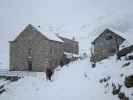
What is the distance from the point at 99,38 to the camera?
41031 mm

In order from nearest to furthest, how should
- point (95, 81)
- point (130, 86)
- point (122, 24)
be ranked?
point (130, 86), point (95, 81), point (122, 24)

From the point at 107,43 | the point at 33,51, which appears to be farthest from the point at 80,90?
the point at 33,51

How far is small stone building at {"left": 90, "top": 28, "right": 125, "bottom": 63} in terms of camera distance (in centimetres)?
3881

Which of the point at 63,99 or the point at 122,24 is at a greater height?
the point at 122,24

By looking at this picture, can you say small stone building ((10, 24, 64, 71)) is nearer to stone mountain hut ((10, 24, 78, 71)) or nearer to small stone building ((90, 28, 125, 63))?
stone mountain hut ((10, 24, 78, 71))

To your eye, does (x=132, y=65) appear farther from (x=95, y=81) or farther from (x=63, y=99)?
(x=63, y=99)

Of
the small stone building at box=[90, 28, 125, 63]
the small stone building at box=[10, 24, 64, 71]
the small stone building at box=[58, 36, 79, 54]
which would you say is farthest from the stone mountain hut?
the small stone building at box=[90, 28, 125, 63]

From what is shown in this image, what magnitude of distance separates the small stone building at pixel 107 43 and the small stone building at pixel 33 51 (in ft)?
32.2

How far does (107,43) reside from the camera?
40.0 meters

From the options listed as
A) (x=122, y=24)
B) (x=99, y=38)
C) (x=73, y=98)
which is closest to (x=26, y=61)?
(x=99, y=38)

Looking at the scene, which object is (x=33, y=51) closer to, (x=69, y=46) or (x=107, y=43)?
(x=69, y=46)

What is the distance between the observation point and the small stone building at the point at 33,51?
140ft

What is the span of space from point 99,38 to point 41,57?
1373cm

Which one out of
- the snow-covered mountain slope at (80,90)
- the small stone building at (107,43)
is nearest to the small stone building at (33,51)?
the small stone building at (107,43)
